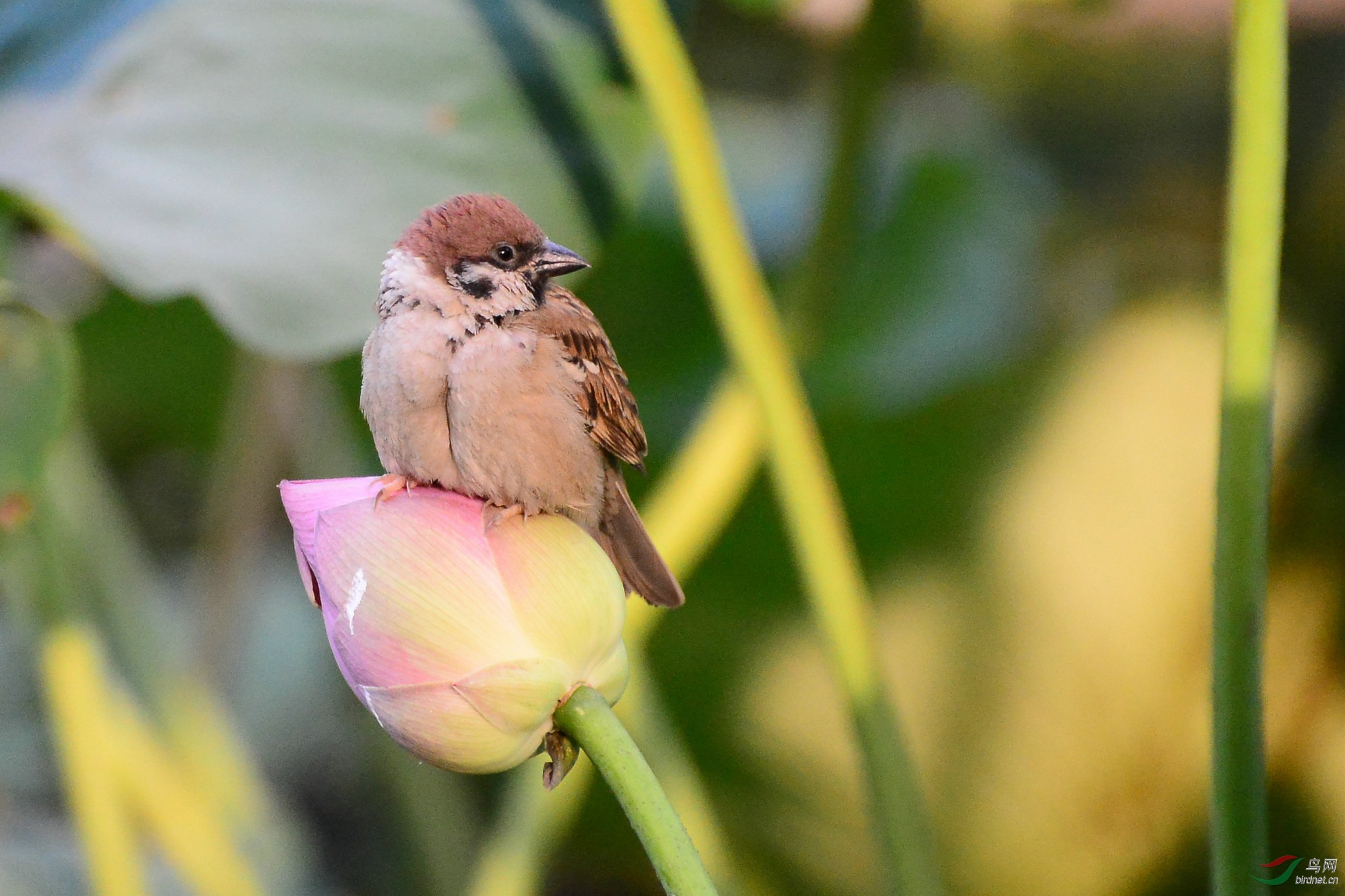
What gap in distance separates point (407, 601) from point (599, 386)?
0.38 metres

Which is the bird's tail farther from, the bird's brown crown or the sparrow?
the bird's brown crown

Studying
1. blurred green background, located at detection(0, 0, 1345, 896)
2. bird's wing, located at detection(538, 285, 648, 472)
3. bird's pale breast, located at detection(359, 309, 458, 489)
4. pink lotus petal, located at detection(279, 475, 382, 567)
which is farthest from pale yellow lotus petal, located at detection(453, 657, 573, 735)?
blurred green background, located at detection(0, 0, 1345, 896)

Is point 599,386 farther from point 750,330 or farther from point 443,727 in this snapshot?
point 443,727

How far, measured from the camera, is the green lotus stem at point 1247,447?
622mm

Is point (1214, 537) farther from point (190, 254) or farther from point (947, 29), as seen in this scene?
point (947, 29)

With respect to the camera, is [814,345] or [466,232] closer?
[466,232]

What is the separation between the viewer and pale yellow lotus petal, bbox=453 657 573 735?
585 mm

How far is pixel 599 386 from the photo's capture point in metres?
0.96

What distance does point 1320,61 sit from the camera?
6.13ft

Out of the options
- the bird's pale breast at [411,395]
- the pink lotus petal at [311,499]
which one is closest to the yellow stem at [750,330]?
the bird's pale breast at [411,395]

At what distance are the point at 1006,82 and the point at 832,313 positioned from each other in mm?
577

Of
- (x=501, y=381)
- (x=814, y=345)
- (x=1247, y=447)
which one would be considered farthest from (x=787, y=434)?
(x=814, y=345)

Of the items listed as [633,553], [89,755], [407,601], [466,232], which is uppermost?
[466,232]

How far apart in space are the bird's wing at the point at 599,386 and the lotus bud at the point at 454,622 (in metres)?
0.32
